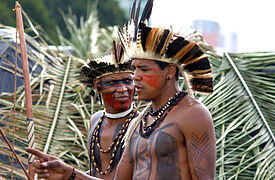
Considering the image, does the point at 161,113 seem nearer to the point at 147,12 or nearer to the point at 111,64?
the point at 147,12

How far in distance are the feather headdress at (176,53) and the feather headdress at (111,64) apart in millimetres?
1125

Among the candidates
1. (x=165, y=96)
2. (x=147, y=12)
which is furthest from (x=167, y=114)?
(x=147, y=12)

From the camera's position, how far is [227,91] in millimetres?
5500

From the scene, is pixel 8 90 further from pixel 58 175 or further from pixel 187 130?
pixel 187 130

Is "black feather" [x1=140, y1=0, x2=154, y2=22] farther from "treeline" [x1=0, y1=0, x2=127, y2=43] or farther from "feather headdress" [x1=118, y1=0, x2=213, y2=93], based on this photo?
"treeline" [x1=0, y1=0, x2=127, y2=43]

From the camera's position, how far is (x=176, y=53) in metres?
3.05

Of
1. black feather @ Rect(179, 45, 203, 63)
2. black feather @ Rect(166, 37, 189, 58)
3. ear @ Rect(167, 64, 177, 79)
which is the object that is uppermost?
black feather @ Rect(166, 37, 189, 58)

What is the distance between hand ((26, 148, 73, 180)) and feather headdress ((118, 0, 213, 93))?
77 centimetres

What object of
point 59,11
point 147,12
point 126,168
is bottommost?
point 126,168

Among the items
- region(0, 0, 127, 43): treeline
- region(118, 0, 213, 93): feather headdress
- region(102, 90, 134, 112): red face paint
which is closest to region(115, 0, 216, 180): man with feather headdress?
region(118, 0, 213, 93): feather headdress

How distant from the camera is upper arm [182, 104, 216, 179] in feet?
9.31

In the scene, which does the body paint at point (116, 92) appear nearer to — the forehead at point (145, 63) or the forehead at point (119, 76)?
the forehead at point (119, 76)

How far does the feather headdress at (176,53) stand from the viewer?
3.04 m

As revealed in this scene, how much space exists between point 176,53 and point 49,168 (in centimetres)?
99
